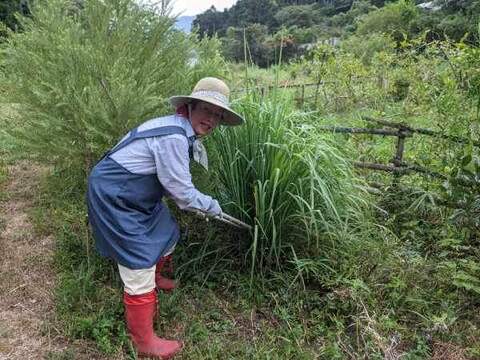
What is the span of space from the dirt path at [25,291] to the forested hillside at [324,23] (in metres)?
2.20

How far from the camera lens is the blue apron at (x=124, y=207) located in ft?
8.02

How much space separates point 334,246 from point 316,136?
76 centimetres

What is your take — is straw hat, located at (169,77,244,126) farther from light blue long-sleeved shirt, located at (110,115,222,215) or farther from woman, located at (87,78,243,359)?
light blue long-sleeved shirt, located at (110,115,222,215)

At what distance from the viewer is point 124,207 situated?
2.47 meters

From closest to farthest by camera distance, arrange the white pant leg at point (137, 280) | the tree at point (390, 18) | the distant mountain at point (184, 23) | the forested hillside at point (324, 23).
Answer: the white pant leg at point (137, 280), the distant mountain at point (184, 23), the forested hillside at point (324, 23), the tree at point (390, 18)

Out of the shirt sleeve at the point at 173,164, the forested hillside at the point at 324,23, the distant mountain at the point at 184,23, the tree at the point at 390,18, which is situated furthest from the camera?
the tree at the point at 390,18

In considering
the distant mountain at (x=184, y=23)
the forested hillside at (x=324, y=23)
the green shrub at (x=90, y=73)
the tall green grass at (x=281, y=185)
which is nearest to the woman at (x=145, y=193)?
the tall green grass at (x=281, y=185)

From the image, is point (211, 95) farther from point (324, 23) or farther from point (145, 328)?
point (324, 23)

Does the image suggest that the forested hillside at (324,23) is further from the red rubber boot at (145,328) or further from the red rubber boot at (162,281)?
the red rubber boot at (145,328)

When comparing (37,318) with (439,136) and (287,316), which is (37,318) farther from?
(439,136)

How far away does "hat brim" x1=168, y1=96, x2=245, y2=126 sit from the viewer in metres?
2.50

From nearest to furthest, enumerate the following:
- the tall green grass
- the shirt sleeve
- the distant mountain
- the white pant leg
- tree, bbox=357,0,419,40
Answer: the shirt sleeve < the white pant leg < the tall green grass < the distant mountain < tree, bbox=357,0,419,40

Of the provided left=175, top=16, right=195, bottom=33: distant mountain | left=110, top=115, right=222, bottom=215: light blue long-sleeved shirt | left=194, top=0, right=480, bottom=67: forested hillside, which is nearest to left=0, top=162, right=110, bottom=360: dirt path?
left=110, top=115, right=222, bottom=215: light blue long-sleeved shirt

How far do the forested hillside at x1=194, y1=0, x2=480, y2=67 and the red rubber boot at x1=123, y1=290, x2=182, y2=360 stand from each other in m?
1.94
